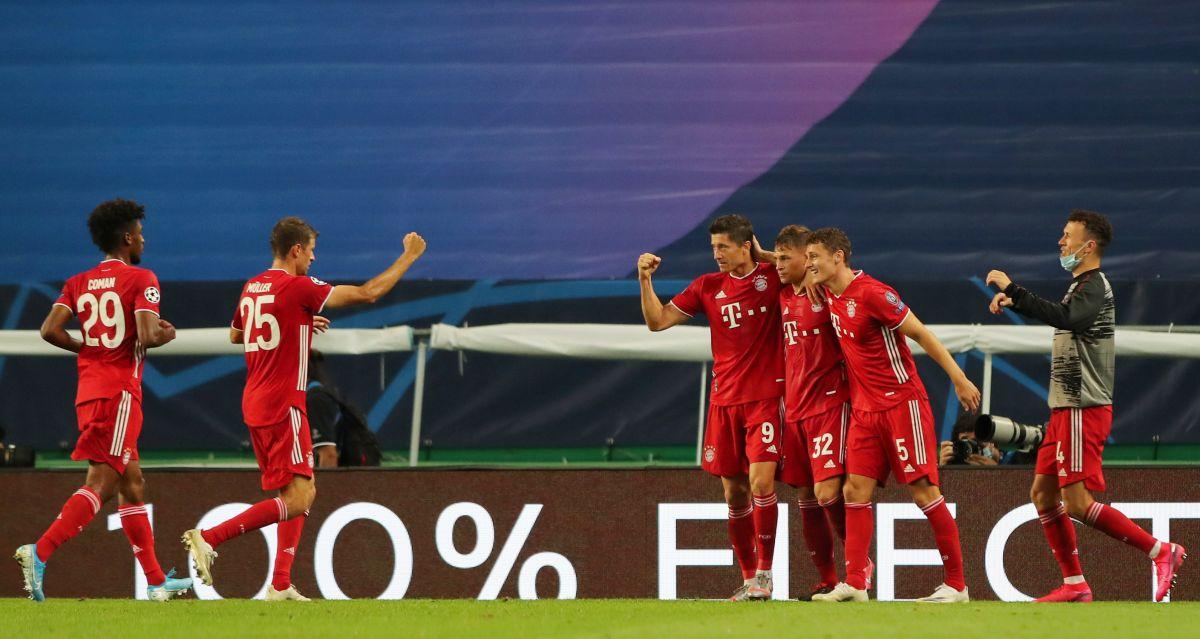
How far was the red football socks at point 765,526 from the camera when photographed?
294 inches

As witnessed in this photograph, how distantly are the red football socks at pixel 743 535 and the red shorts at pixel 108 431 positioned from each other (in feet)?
9.75

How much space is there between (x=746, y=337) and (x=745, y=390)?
269 mm

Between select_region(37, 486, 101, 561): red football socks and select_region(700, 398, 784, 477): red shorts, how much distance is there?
3.01 meters

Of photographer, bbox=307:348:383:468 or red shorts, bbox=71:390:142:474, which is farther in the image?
photographer, bbox=307:348:383:468

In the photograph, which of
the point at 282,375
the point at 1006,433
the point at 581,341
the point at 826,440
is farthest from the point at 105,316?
the point at 1006,433

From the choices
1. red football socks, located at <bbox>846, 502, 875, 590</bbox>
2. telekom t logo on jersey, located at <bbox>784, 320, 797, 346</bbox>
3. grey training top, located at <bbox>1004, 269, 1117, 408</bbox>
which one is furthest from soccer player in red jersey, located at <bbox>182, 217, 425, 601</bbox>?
grey training top, located at <bbox>1004, 269, 1117, 408</bbox>

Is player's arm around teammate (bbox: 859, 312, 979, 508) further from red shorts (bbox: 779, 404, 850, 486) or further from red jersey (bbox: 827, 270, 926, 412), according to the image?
red shorts (bbox: 779, 404, 850, 486)

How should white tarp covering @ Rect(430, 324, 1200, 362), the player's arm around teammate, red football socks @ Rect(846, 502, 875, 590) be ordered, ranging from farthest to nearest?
white tarp covering @ Rect(430, 324, 1200, 362) < red football socks @ Rect(846, 502, 875, 590) < the player's arm around teammate

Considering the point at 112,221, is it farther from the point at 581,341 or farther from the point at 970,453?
the point at 970,453

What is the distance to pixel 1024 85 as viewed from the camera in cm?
1201

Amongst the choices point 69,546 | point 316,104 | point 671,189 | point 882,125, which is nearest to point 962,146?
point 882,125

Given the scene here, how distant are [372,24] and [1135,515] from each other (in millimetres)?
7092

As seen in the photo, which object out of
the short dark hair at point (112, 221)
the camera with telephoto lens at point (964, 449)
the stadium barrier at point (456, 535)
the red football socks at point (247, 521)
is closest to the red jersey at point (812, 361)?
the camera with telephoto lens at point (964, 449)

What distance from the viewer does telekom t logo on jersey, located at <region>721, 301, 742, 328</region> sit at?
7656mm
